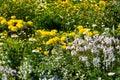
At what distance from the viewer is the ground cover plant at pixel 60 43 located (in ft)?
18.8

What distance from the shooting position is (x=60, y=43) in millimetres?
6812

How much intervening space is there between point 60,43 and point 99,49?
887 mm

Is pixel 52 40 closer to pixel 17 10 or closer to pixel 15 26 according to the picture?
pixel 15 26

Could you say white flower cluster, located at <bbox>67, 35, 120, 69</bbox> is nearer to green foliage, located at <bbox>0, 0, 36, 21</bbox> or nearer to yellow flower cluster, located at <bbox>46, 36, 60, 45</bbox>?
yellow flower cluster, located at <bbox>46, 36, 60, 45</bbox>

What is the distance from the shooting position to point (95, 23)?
26.5ft

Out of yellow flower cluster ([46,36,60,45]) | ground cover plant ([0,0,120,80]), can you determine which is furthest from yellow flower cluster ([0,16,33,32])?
yellow flower cluster ([46,36,60,45])

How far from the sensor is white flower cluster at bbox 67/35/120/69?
5.87 m

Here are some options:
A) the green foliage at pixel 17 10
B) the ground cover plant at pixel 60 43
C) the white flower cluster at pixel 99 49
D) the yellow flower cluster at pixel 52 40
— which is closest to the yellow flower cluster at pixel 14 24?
the ground cover plant at pixel 60 43

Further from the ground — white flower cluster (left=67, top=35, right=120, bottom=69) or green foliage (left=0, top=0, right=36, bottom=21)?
white flower cluster (left=67, top=35, right=120, bottom=69)

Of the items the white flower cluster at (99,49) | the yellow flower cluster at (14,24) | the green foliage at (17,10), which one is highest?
the white flower cluster at (99,49)

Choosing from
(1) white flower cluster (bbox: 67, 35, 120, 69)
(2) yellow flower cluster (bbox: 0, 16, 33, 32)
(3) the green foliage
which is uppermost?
(1) white flower cluster (bbox: 67, 35, 120, 69)

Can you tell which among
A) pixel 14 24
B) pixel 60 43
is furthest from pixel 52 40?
pixel 14 24

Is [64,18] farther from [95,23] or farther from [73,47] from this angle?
[73,47]

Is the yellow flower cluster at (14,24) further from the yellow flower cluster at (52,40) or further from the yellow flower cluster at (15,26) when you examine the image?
the yellow flower cluster at (52,40)
